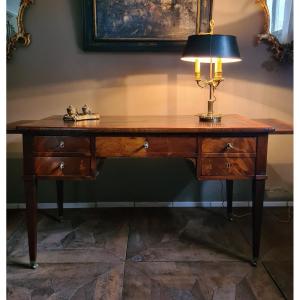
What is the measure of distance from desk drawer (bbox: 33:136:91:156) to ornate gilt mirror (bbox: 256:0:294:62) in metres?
1.45

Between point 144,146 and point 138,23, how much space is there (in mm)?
1030

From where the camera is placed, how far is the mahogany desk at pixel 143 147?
5.70 feet

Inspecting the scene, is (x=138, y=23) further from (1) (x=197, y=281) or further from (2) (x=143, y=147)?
(1) (x=197, y=281)

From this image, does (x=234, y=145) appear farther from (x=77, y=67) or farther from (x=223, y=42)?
(x=77, y=67)

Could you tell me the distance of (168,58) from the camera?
246 centimetres

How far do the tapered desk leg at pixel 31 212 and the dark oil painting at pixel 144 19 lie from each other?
113 centimetres

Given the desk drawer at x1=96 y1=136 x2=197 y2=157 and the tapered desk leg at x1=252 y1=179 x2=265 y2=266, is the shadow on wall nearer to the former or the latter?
the desk drawer at x1=96 y1=136 x2=197 y2=157

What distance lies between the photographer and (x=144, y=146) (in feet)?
5.76

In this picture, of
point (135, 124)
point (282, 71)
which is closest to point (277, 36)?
point (282, 71)

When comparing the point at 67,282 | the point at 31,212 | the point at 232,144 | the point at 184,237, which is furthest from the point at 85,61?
the point at 67,282

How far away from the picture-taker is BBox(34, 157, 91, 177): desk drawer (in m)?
1.77

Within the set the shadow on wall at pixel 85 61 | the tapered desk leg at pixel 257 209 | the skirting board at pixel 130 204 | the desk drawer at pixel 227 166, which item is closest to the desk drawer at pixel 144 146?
the desk drawer at pixel 227 166

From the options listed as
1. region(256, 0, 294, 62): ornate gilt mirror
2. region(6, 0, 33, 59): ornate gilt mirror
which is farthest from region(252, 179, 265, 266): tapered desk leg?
region(6, 0, 33, 59): ornate gilt mirror

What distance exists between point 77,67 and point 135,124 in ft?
2.86
